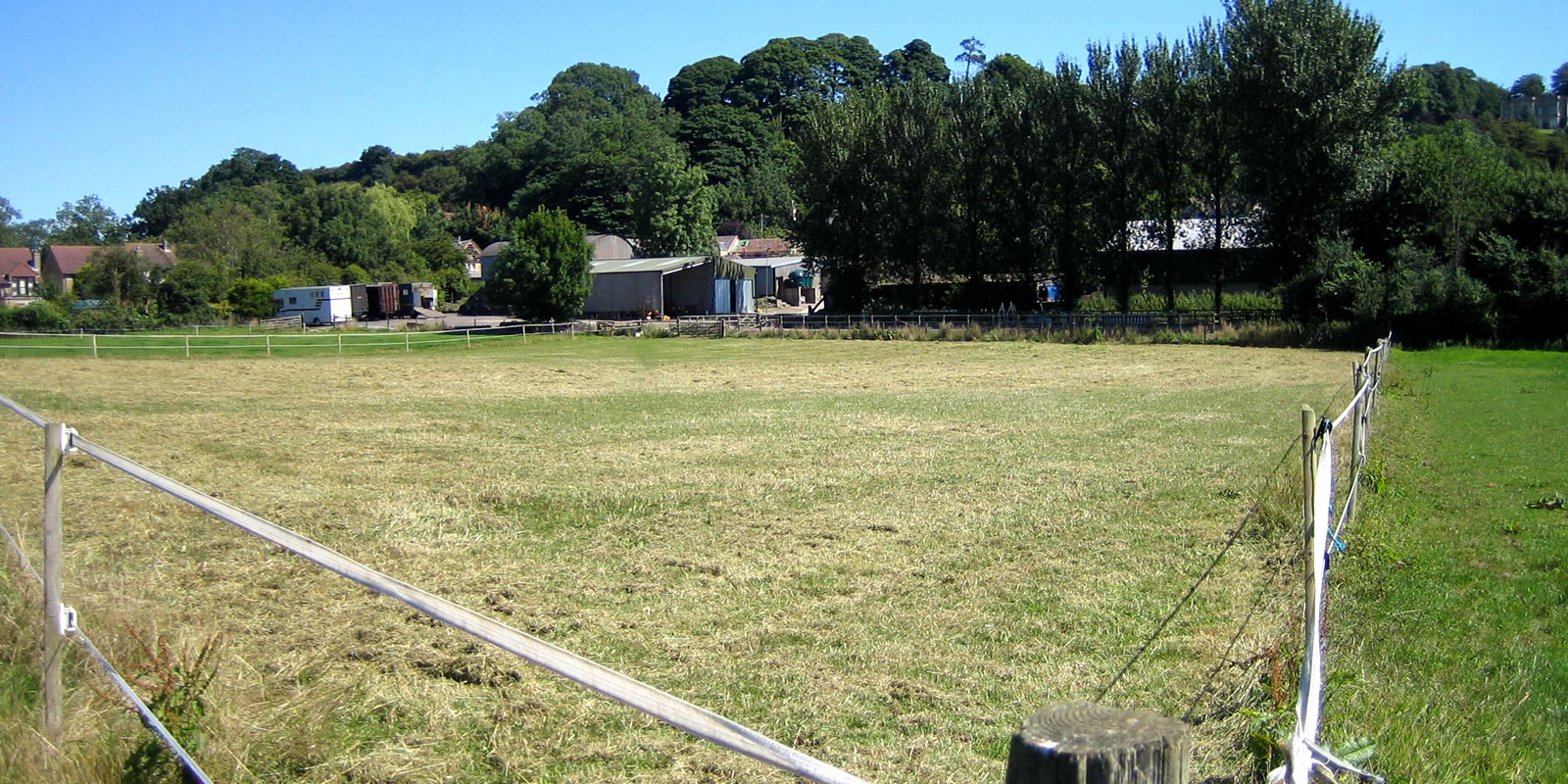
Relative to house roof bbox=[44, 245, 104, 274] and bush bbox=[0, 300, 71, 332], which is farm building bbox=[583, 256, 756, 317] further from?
house roof bbox=[44, 245, 104, 274]

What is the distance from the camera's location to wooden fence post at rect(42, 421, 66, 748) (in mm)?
4547

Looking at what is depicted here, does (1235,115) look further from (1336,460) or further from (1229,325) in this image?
(1336,460)

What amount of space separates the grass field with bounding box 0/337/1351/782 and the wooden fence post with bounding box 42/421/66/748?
0.44 ft

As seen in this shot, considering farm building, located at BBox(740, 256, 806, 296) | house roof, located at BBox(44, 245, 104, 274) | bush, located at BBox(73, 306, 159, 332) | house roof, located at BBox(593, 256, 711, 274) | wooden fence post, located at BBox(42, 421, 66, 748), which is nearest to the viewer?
wooden fence post, located at BBox(42, 421, 66, 748)

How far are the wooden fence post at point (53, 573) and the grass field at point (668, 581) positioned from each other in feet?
0.44

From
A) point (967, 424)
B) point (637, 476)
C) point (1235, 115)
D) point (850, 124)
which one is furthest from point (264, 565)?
point (850, 124)

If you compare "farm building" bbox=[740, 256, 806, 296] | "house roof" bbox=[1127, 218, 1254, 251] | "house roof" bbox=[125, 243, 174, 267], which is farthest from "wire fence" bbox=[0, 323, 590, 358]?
"house roof" bbox=[125, 243, 174, 267]

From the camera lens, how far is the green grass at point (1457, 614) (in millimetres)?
5414

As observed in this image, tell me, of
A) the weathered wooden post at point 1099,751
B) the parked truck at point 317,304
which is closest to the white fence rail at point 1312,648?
the weathered wooden post at point 1099,751

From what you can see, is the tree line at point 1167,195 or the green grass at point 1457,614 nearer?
the green grass at point 1457,614

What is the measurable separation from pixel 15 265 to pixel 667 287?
90.6m

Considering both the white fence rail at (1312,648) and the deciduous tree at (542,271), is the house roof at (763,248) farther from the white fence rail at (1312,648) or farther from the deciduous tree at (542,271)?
the white fence rail at (1312,648)

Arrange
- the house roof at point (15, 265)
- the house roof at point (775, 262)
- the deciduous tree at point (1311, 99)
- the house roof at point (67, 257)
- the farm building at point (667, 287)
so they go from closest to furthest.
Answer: the deciduous tree at point (1311, 99) < the farm building at point (667, 287) < the house roof at point (775, 262) < the house roof at point (67, 257) < the house roof at point (15, 265)

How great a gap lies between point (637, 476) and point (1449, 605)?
29.3ft
